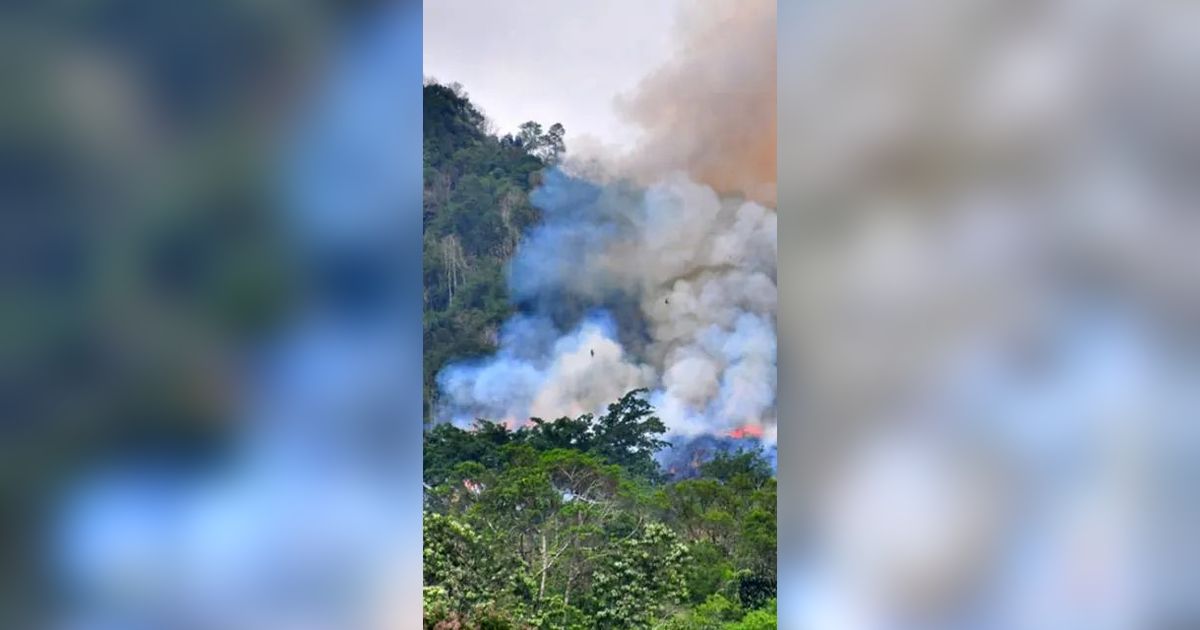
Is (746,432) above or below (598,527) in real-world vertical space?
above

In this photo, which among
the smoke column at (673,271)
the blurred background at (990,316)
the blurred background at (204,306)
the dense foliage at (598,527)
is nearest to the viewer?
the blurred background at (204,306)

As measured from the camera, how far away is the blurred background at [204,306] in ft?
1.65

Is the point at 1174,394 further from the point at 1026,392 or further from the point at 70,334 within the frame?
the point at 70,334

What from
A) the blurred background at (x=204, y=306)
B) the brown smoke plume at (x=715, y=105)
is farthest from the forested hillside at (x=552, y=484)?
the blurred background at (x=204, y=306)

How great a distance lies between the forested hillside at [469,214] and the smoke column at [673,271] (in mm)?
178

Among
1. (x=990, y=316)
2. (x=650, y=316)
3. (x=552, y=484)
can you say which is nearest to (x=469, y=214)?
(x=650, y=316)

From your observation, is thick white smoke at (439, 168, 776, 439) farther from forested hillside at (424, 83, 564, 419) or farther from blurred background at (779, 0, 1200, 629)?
blurred background at (779, 0, 1200, 629)

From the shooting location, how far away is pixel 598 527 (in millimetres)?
6465

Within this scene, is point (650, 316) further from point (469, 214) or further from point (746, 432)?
point (469, 214)

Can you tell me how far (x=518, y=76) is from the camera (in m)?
6.37

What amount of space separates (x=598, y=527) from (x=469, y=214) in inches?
102

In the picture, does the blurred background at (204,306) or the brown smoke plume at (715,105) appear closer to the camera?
the blurred background at (204,306)

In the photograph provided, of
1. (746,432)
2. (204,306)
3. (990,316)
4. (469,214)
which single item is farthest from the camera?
(469,214)

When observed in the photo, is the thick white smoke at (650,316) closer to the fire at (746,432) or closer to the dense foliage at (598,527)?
the fire at (746,432)
